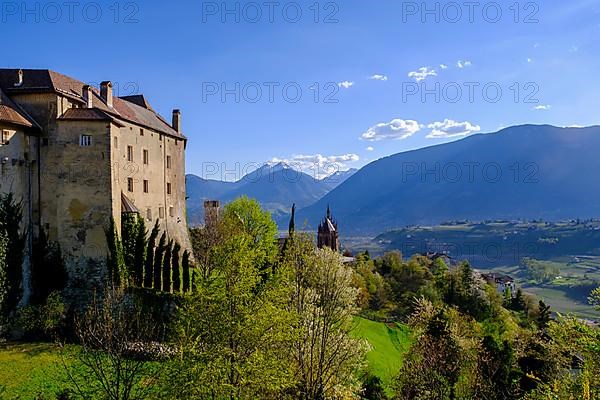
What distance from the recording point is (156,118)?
57812 millimetres

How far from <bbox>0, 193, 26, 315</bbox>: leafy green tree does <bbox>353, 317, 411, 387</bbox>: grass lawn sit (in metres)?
26.2

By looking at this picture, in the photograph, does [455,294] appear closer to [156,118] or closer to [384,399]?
[384,399]

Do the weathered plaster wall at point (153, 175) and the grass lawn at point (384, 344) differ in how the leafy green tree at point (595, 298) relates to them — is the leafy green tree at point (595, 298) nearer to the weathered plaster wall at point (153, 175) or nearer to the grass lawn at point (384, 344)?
the grass lawn at point (384, 344)

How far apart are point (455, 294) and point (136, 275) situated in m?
49.8

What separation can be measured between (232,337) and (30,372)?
15.6 metres

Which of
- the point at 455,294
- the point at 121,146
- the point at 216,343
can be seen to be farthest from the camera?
the point at 455,294

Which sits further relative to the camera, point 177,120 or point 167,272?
point 177,120

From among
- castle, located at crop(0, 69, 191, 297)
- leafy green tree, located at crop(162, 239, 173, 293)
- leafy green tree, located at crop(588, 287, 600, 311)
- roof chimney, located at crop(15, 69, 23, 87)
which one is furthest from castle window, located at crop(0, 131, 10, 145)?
leafy green tree, located at crop(588, 287, 600, 311)

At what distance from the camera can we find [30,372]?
1120 inches

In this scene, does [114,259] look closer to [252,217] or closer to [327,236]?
[252,217]

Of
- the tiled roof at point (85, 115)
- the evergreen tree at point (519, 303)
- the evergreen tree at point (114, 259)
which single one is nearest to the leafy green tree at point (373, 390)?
the evergreen tree at point (114, 259)

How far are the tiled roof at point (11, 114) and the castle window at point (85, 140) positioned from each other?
3486 millimetres

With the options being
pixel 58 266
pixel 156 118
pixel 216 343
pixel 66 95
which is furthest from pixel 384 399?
pixel 156 118

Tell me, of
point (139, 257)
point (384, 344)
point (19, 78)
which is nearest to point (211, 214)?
point (139, 257)
